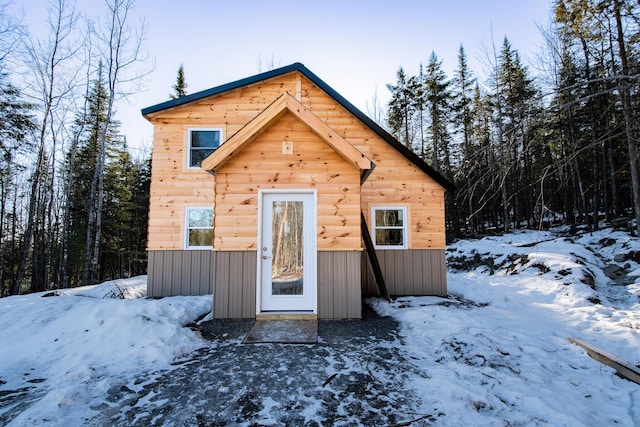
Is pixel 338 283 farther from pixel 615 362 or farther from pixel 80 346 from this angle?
pixel 80 346

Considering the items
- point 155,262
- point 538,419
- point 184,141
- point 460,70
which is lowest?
point 538,419

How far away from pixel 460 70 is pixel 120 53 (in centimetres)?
2241

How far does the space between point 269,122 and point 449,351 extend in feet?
16.4

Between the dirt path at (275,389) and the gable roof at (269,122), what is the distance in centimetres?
318

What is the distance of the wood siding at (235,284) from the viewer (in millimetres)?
5299

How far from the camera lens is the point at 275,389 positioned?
301cm

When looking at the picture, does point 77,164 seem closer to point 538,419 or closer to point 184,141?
point 184,141

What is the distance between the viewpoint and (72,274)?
2130 cm

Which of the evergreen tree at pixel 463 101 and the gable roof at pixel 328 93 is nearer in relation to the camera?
the gable roof at pixel 328 93

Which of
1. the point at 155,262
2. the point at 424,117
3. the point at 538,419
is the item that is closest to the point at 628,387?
the point at 538,419

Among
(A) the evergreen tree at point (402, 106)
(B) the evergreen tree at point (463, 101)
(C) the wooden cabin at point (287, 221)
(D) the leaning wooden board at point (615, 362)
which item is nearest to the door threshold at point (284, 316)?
(C) the wooden cabin at point (287, 221)

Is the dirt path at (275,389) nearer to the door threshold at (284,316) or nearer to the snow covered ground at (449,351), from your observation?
the snow covered ground at (449,351)

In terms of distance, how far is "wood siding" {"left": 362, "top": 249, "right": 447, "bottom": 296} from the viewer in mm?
7680

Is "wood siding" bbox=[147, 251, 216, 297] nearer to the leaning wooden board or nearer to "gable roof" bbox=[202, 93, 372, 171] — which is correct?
"gable roof" bbox=[202, 93, 372, 171]
